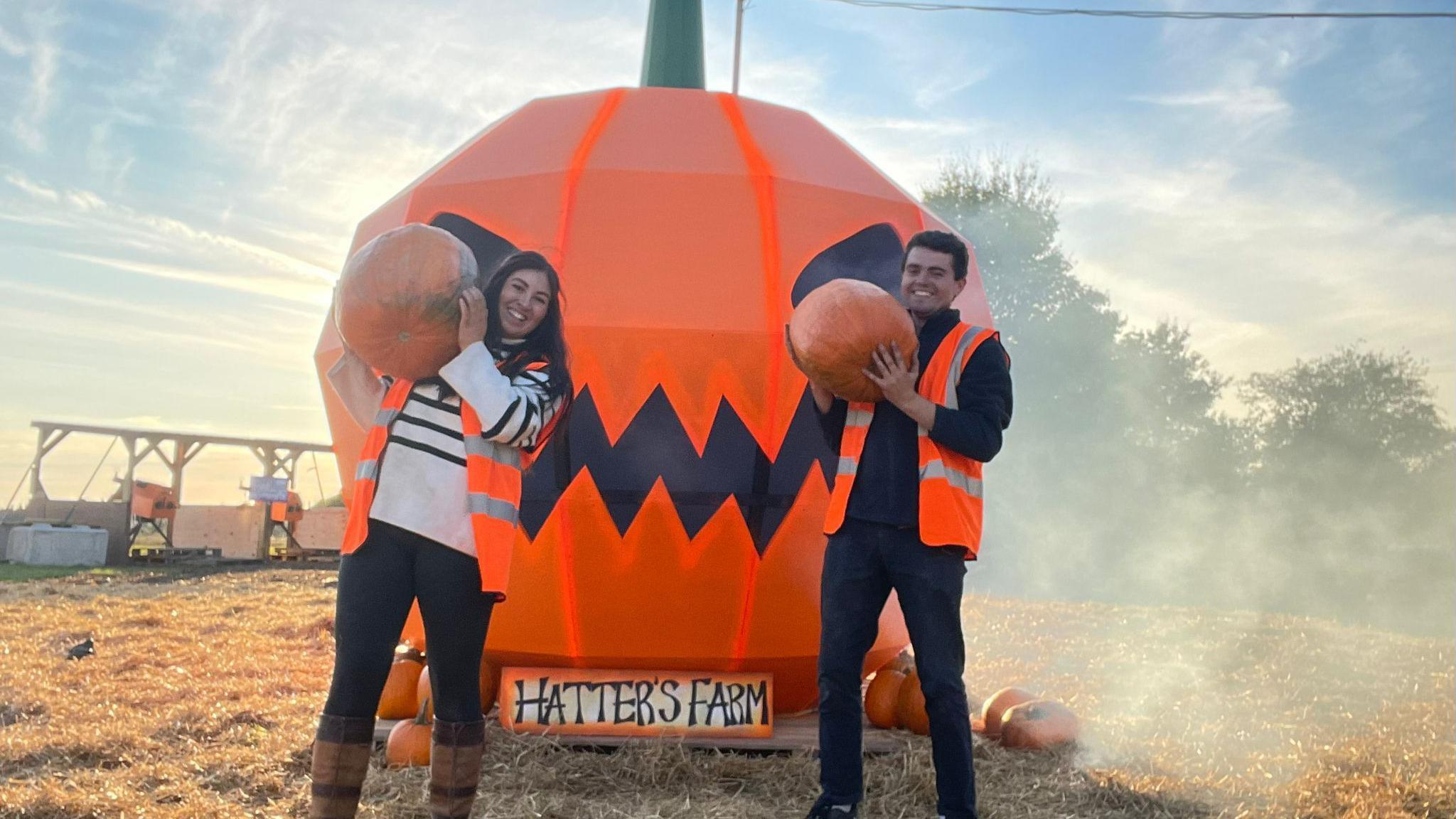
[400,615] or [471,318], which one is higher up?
[471,318]

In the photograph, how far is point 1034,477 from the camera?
17.8 meters

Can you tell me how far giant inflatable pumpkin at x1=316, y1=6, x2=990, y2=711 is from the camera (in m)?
3.85

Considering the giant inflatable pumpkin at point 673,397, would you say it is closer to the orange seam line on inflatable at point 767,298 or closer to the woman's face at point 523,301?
the orange seam line on inflatable at point 767,298

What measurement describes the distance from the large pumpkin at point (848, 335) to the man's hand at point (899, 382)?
0.02 m

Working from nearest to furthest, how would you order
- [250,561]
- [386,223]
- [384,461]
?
[384,461]
[386,223]
[250,561]

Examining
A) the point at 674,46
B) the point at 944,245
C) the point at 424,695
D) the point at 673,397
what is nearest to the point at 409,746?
the point at 424,695

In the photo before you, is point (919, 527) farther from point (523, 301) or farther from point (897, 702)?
point (897, 702)

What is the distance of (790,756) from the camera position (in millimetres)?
4059

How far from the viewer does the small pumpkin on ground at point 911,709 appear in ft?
14.7

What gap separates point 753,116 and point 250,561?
17.1 metres

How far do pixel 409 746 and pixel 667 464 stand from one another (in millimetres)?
1393

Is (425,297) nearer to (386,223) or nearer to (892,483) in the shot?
(892,483)

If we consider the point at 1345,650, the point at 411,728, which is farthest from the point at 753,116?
the point at 1345,650

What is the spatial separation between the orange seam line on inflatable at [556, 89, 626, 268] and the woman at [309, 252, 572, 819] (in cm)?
114
